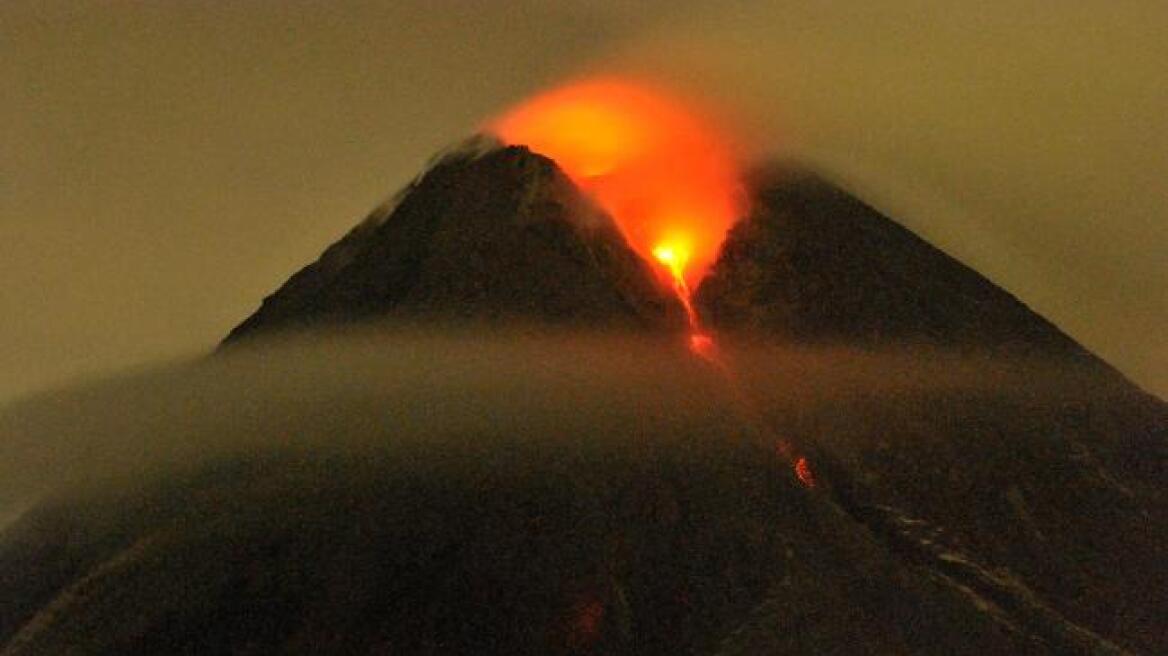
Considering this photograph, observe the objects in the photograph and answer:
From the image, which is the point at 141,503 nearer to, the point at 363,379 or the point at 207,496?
the point at 207,496

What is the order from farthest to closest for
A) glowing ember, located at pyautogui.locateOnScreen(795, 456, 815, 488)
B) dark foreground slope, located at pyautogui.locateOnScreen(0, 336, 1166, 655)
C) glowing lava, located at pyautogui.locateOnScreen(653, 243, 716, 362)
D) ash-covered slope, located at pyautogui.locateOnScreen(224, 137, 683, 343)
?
ash-covered slope, located at pyautogui.locateOnScreen(224, 137, 683, 343) < glowing lava, located at pyautogui.locateOnScreen(653, 243, 716, 362) < glowing ember, located at pyautogui.locateOnScreen(795, 456, 815, 488) < dark foreground slope, located at pyautogui.locateOnScreen(0, 336, 1166, 655)

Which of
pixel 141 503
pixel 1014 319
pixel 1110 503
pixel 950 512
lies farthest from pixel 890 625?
pixel 141 503

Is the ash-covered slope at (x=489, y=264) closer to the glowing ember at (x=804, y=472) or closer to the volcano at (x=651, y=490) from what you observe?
the volcano at (x=651, y=490)

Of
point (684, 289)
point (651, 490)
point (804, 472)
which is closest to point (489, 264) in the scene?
point (684, 289)

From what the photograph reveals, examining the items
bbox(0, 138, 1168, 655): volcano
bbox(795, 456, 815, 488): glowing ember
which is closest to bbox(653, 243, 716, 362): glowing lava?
bbox(0, 138, 1168, 655): volcano

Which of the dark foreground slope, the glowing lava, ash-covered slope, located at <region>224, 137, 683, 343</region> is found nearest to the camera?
the dark foreground slope

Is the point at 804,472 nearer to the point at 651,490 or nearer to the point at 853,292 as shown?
the point at 651,490

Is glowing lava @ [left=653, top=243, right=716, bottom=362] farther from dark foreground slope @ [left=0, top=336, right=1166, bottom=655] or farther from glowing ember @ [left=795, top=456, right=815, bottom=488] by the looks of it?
glowing ember @ [left=795, top=456, right=815, bottom=488]
